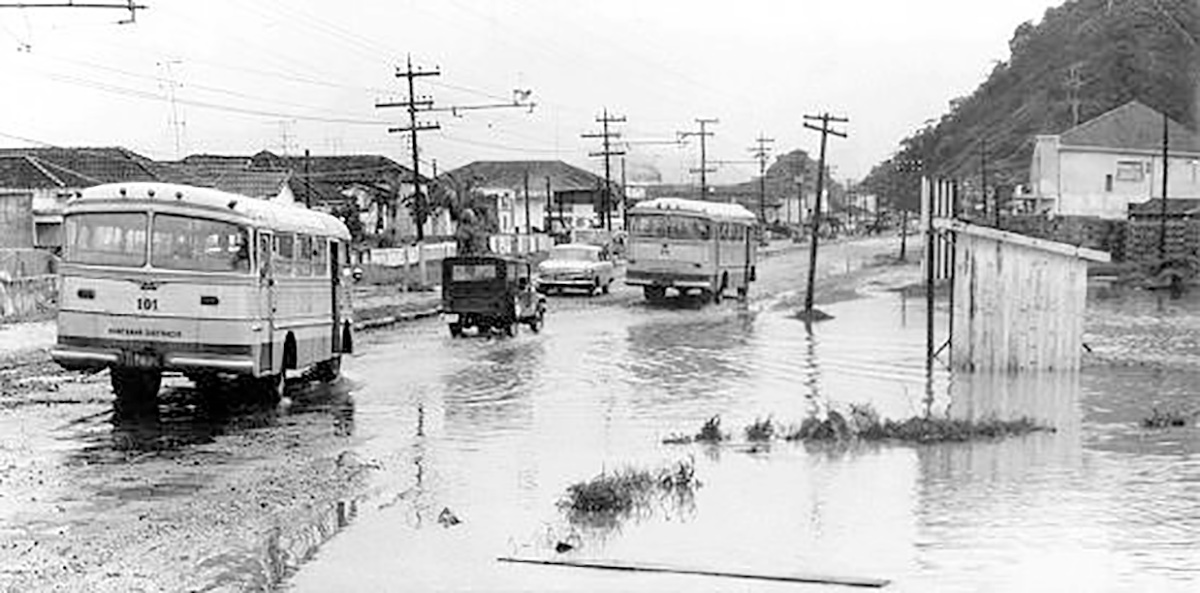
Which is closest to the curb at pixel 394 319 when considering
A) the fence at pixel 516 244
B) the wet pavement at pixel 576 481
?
the wet pavement at pixel 576 481

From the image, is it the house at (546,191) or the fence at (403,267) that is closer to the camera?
the fence at (403,267)

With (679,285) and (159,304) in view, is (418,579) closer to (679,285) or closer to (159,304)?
(159,304)

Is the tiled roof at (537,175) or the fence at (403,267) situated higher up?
the tiled roof at (537,175)

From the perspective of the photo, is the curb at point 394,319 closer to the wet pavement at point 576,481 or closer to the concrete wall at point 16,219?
the wet pavement at point 576,481

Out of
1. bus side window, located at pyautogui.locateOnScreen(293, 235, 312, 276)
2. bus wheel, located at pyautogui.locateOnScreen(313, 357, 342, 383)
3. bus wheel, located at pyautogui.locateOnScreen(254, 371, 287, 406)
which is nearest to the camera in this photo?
bus wheel, located at pyautogui.locateOnScreen(254, 371, 287, 406)

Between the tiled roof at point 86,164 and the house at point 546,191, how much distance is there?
4512 centimetres

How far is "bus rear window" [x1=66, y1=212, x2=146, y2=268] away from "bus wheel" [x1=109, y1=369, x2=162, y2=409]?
6.64 ft

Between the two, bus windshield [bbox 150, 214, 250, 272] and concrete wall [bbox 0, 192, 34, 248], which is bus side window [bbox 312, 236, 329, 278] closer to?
bus windshield [bbox 150, 214, 250, 272]

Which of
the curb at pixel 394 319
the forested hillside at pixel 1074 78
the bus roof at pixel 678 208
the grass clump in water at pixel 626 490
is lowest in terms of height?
the curb at pixel 394 319

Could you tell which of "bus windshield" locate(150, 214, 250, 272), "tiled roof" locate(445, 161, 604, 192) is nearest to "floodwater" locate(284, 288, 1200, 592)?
"bus windshield" locate(150, 214, 250, 272)

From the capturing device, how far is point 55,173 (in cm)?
6469

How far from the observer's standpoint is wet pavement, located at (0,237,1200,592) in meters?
10.7

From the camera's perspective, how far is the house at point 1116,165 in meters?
79.4

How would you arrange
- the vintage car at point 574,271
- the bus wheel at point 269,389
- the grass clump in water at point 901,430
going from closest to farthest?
the grass clump in water at point 901,430 → the bus wheel at point 269,389 → the vintage car at point 574,271
